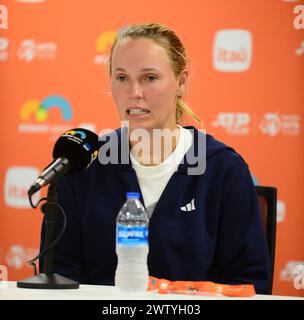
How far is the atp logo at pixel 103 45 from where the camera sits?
4008mm

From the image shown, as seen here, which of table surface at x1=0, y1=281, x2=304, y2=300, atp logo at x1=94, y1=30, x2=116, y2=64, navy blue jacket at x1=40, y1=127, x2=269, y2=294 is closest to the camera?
table surface at x1=0, y1=281, x2=304, y2=300

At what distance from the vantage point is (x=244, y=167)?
207 cm

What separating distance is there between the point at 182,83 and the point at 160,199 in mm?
482

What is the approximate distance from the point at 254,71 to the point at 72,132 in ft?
8.02

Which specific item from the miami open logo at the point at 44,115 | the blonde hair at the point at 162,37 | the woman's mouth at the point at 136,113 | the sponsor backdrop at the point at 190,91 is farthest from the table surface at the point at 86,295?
the miami open logo at the point at 44,115

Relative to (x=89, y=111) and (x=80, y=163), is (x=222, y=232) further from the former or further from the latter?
(x=89, y=111)

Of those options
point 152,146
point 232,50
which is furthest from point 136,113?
point 232,50

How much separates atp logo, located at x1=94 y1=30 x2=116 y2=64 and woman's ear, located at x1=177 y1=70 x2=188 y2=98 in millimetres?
1866

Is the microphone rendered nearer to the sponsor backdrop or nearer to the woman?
the woman

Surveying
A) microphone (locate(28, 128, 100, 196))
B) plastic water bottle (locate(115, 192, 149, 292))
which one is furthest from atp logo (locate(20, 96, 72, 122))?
microphone (locate(28, 128, 100, 196))

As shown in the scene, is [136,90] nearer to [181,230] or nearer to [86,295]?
[181,230]

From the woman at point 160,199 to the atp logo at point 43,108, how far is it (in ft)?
6.49

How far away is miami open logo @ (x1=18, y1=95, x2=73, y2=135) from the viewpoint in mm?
4023

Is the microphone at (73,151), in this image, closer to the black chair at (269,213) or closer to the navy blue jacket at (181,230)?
the navy blue jacket at (181,230)
